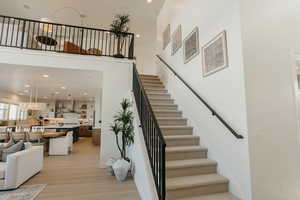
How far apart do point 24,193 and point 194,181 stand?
10.0ft

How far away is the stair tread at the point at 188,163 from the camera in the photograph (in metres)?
2.66

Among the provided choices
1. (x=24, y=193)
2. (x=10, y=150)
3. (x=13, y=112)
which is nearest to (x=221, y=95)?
(x=24, y=193)

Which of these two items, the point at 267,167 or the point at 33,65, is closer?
the point at 267,167

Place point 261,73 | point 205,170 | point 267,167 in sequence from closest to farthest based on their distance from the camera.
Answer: point 267,167
point 261,73
point 205,170

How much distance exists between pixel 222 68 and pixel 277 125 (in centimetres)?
117

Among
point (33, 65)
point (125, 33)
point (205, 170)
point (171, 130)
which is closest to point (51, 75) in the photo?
point (33, 65)

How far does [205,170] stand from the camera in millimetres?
2781

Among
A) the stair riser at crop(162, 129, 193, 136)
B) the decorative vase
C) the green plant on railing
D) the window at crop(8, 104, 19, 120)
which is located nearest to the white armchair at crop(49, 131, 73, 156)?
the green plant on railing

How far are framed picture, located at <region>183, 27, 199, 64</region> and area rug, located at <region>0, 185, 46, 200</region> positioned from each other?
420 centimetres

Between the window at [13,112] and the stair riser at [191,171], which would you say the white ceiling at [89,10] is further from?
the window at [13,112]

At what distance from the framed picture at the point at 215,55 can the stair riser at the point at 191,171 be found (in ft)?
5.62

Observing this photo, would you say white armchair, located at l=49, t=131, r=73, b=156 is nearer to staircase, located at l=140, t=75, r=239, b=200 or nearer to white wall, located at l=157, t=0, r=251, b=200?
staircase, located at l=140, t=75, r=239, b=200

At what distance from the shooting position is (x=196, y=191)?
2385mm

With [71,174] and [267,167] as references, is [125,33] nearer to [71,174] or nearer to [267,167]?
[71,174]
